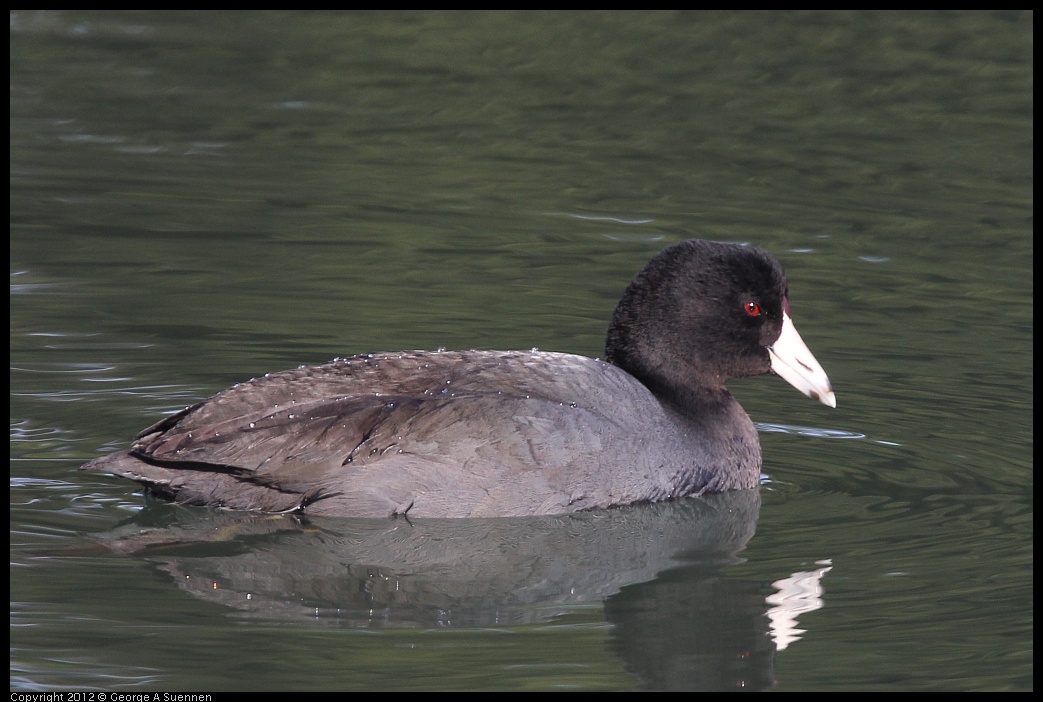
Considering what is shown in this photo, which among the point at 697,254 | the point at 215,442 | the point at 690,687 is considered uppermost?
the point at 697,254

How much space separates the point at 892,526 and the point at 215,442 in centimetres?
291

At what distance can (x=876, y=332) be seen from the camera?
385 inches

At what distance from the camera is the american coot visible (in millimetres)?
6629

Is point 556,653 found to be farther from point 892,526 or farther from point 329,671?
point 892,526

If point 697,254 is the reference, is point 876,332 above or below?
below

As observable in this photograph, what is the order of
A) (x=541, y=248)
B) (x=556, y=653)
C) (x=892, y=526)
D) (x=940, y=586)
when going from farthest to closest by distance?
(x=541, y=248), (x=892, y=526), (x=940, y=586), (x=556, y=653)

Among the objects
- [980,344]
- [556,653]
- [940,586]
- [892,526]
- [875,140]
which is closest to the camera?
[556,653]

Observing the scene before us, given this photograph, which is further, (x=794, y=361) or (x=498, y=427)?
(x=794, y=361)

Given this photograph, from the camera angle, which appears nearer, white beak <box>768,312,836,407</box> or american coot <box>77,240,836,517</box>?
american coot <box>77,240,836,517</box>

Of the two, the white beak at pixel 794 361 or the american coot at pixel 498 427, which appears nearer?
the american coot at pixel 498 427

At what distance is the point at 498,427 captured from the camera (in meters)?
6.71

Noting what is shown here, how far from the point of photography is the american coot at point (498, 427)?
21.7 ft

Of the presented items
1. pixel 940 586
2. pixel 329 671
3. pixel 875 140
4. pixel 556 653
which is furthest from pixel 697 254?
pixel 875 140

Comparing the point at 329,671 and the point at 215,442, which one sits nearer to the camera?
the point at 329,671
